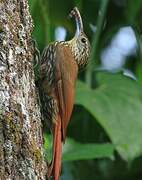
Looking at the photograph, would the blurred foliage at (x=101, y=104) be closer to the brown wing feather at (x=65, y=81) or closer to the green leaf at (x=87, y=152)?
the green leaf at (x=87, y=152)

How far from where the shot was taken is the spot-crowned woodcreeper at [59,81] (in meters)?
3.72

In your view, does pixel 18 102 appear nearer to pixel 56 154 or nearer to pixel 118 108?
Answer: pixel 56 154

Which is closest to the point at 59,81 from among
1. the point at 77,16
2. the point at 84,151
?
the point at 84,151

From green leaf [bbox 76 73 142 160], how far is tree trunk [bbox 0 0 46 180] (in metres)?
1.10

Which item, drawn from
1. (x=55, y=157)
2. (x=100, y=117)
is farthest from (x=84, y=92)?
(x=55, y=157)

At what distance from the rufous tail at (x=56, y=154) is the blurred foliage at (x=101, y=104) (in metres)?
0.29

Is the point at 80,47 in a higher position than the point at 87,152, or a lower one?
higher

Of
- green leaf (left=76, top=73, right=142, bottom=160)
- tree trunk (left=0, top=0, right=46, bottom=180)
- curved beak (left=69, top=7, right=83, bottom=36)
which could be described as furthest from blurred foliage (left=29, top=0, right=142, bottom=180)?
tree trunk (left=0, top=0, right=46, bottom=180)

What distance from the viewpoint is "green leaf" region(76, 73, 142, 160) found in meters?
4.31

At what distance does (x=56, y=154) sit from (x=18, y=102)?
1.88 ft

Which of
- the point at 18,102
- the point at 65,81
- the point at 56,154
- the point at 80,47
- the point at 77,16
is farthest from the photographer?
the point at 80,47

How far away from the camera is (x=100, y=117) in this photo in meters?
4.42

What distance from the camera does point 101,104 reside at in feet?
14.8

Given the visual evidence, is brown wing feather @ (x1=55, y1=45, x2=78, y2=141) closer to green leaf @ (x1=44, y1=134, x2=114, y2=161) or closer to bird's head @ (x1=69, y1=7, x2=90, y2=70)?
bird's head @ (x1=69, y1=7, x2=90, y2=70)
